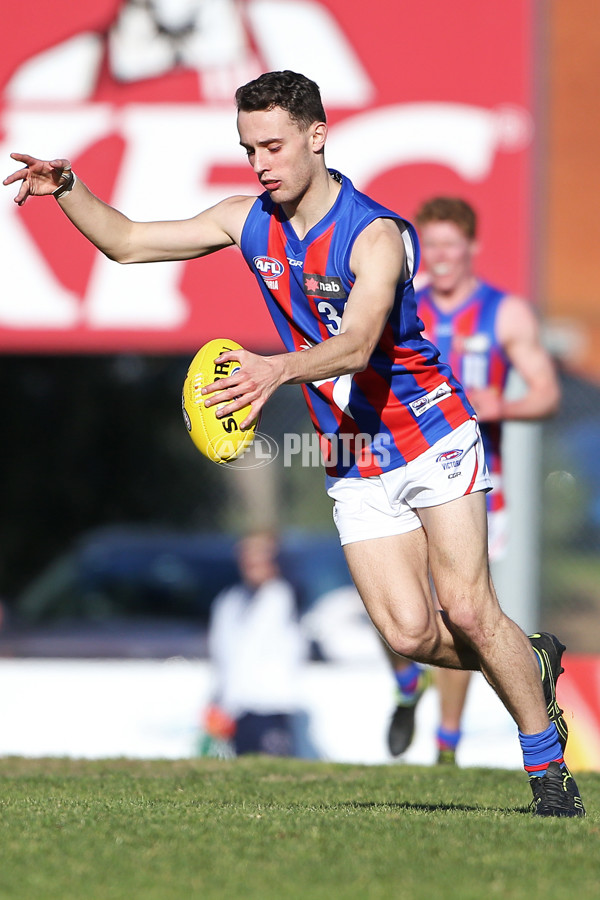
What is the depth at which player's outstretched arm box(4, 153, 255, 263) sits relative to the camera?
4762mm

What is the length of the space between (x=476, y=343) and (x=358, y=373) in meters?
2.25

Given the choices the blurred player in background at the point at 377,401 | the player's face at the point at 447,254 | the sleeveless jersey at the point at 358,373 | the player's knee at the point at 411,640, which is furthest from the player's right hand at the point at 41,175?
the player's face at the point at 447,254

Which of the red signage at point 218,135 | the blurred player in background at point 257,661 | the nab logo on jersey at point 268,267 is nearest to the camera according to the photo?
the nab logo on jersey at point 268,267

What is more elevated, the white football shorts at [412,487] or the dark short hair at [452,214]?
the dark short hair at [452,214]

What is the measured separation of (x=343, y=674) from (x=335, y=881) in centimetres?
598

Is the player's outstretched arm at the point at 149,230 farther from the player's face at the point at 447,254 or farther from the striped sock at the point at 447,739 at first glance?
the striped sock at the point at 447,739

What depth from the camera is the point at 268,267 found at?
15.2 ft

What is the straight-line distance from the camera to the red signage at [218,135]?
9609 mm

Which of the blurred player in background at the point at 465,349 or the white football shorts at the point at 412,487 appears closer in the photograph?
the white football shorts at the point at 412,487

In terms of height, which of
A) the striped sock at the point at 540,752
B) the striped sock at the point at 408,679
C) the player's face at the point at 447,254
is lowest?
the striped sock at the point at 540,752

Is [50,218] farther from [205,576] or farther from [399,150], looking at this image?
[205,576]

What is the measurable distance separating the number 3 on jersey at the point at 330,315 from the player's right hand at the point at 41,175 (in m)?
1.07

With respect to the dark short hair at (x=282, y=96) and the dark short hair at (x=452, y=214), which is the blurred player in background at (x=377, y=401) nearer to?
the dark short hair at (x=282, y=96)

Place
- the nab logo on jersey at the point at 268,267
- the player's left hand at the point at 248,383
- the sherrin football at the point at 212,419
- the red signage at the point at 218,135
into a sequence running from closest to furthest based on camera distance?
Result: 1. the player's left hand at the point at 248,383
2. the sherrin football at the point at 212,419
3. the nab logo on jersey at the point at 268,267
4. the red signage at the point at 218,135
